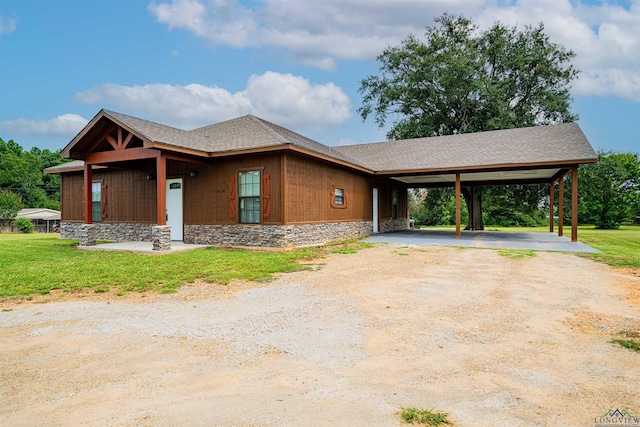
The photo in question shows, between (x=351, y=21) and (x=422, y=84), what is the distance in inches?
419

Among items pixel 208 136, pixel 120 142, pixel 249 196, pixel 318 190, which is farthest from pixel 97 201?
pixel 318 190

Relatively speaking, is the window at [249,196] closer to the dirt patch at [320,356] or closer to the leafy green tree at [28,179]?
the dirt patch at [320,356]

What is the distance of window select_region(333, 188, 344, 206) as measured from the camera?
42.8 feet

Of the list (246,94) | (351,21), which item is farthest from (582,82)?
(246,94)

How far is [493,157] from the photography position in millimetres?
13625

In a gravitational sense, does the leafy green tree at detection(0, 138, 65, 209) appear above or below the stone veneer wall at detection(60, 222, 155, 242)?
above

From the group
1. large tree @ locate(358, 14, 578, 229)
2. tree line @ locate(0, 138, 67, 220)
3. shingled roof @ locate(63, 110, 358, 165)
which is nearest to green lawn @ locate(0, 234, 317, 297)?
shingled roof @ locate(63, 110, 358, 165)

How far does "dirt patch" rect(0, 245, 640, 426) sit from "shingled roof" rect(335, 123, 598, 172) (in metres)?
8.38

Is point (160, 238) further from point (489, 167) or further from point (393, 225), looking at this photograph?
point (393, 225)

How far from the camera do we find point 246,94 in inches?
1053

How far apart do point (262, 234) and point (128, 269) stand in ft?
13.3

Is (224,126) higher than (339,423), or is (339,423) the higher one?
(224,126)

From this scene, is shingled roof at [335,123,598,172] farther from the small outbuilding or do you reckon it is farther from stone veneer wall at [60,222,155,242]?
the small outbuilding

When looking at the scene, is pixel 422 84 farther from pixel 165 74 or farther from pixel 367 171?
pixel 165 74
